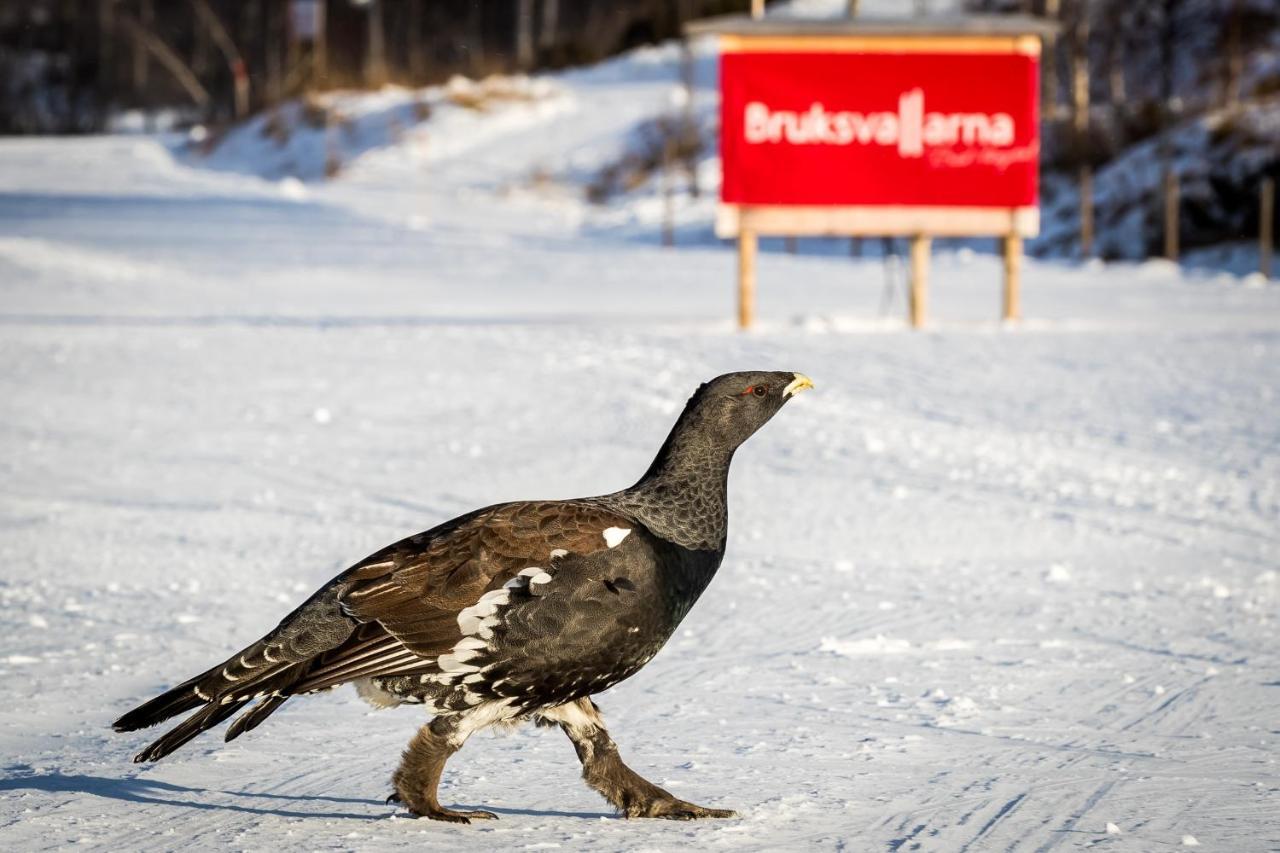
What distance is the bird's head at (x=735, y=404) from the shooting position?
494 centimetres

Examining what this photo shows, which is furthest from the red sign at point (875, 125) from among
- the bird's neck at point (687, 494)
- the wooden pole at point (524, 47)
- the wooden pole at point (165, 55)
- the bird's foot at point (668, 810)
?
the wooden pole at point (165, 55)

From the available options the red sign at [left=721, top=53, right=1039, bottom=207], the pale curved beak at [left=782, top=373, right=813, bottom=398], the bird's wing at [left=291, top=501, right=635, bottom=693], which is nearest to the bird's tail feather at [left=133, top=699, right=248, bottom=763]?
the bird's wing at [left=291, top=501, right=635, bottom=693]

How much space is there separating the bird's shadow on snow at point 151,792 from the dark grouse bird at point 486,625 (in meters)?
0.33

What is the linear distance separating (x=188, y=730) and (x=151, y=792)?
644 millimetres

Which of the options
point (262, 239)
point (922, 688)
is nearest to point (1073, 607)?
point (922, 688)

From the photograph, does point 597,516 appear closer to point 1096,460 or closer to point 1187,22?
point 1096,460

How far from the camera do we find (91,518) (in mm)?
9602

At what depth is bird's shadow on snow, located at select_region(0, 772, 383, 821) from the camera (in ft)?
16.3

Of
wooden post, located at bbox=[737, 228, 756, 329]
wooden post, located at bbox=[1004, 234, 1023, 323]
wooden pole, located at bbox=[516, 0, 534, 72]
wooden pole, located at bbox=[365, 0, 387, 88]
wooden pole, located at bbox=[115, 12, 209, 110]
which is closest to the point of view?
wooden post, located at bbox=[737, 228, 756, 329]

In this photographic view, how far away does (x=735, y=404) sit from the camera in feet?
16.4

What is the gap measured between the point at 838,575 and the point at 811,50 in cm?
957

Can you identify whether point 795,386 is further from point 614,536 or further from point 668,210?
point 668,210

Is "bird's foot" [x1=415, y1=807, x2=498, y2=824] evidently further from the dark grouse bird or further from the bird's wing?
the bird's wing

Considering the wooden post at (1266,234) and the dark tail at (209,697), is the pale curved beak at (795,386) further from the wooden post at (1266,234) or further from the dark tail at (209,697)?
the wooden post at (1266,234)
